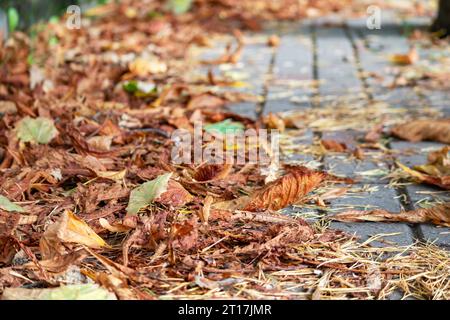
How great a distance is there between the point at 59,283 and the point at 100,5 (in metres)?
5.40

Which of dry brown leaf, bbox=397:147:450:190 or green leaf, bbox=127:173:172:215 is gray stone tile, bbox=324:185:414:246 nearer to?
dry brown leaf, bbox=397:147:450:190

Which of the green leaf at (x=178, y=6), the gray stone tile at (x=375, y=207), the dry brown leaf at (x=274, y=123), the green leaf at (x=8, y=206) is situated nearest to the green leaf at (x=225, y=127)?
the dry brown leaf at (x=274, y=123)

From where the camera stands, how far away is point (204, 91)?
169 inches

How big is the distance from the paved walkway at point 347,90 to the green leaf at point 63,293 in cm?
87

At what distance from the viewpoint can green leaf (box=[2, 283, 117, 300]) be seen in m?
1.93

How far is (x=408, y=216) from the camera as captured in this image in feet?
8.38

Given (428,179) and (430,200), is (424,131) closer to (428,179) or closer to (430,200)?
(428,179)

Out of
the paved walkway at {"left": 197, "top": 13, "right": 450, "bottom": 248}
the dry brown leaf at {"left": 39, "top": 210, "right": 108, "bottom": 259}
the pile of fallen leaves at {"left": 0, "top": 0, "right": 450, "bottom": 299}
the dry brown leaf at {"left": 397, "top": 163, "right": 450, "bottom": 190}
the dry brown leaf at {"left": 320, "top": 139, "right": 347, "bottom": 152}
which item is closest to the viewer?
the pile of fallen leaves at {"left": 0, "top": 0, "right": 450, "bottom": 299}

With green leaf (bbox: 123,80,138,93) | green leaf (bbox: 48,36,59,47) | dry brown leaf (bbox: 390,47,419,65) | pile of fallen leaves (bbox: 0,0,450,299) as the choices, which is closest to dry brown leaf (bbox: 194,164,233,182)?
pile of fallen leaves (bbox: 0,0,450,299)

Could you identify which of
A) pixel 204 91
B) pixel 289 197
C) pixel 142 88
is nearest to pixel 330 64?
pixel 204 91

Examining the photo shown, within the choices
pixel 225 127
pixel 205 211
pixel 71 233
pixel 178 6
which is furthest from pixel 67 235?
pixel 178 6
